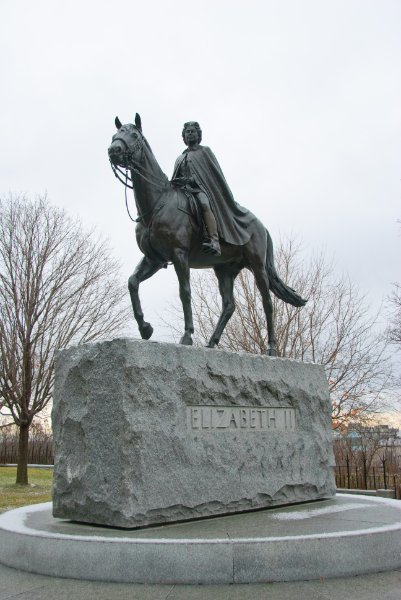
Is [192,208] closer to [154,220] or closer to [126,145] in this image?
[154,220]

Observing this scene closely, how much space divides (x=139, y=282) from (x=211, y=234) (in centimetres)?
106

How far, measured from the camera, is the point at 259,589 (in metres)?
4.40

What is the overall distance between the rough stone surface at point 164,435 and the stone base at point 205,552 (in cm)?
36

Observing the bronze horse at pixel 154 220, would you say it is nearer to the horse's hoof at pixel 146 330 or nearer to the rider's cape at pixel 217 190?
the horse's hoof at pixel 146 330

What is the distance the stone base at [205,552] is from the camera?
454 cm

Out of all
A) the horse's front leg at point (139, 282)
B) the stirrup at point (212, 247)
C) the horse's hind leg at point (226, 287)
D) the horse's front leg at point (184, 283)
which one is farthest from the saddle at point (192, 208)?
the horse's hind leg at point (226, 287)

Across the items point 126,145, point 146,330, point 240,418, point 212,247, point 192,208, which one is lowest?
point 240,418

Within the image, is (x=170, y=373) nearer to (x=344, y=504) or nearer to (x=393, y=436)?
(x=344, y=504)

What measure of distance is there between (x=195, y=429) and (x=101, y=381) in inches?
45.8

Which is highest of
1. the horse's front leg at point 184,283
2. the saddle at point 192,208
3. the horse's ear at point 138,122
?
the horse's ear at point 138,122

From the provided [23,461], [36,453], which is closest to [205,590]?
[23,461]

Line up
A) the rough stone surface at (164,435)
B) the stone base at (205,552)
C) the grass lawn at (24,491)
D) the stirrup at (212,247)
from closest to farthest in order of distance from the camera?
the stone base at (205,552) → the rough stone surface at (164,435) → the stirrup at (212,247) → the grass lawn at (24,491)

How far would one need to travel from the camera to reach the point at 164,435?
578 cm

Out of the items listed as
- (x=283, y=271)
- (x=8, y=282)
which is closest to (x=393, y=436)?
(x=283, y=271)
